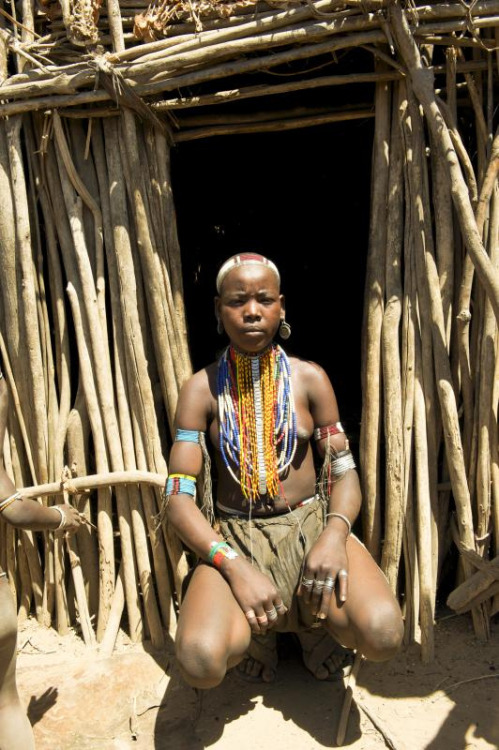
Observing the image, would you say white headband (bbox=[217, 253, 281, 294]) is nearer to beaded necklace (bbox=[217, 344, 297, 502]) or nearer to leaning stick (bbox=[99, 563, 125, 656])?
beaded necklace (bbox=[217, 344, 297, 502])

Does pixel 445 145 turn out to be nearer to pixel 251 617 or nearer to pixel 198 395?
pixel 198 395

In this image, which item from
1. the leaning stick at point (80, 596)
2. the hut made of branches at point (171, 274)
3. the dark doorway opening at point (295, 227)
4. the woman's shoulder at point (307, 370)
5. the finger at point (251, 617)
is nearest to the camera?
the finger at point (251, 617)

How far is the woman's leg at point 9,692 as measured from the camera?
2277mm

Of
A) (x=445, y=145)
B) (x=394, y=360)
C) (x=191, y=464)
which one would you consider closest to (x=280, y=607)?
(x=191, y=464)

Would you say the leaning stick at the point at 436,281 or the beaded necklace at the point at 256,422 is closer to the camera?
the leaning stick at the point at 436,281

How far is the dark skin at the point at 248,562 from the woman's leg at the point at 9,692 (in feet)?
1.92

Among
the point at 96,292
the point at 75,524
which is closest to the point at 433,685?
the point at 75,524

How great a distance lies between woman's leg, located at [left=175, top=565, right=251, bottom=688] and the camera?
→ 239 cm

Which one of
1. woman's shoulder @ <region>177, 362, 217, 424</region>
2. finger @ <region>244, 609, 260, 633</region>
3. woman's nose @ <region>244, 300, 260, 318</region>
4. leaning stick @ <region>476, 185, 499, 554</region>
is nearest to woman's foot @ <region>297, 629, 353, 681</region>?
finger @ <region>244, 609, 260, 633</region>

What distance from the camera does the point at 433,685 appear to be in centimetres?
280

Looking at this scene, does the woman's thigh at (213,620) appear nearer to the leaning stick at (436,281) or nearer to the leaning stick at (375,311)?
the leaning stick at (375,311)

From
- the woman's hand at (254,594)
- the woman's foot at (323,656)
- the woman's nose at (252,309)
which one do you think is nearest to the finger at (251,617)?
the woman's hand at (254,594)

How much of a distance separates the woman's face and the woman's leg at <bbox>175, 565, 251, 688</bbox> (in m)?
0.97

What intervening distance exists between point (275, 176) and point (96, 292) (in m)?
3.02
